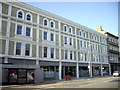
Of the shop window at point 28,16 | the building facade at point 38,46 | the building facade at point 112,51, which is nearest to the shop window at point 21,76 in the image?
the building facade at point 38,46

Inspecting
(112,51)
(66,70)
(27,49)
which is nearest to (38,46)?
(27,49)

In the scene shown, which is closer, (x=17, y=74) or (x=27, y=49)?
(x=17, y=74)

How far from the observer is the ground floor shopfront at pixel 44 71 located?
754 inches

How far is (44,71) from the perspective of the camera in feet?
81.7

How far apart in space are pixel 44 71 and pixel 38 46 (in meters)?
4.78

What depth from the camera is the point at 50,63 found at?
25.7 meters

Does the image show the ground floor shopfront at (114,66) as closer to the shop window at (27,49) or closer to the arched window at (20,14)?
the shop window at (27,49)

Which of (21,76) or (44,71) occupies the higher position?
(44,71)

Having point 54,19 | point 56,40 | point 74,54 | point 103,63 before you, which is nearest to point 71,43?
point 74,54

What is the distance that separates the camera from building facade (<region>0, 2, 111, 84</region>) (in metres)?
20.2

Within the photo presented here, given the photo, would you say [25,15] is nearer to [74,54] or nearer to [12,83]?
[12,83]

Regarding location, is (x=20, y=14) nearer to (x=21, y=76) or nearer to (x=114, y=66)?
(x=21, y=76)

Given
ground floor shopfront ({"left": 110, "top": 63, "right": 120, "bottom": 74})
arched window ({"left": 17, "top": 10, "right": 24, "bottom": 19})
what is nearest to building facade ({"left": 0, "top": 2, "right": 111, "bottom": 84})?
arched window ({"left": 17, "top": 10, "right": 24, "bottom": 19})

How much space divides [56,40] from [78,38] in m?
7.55
